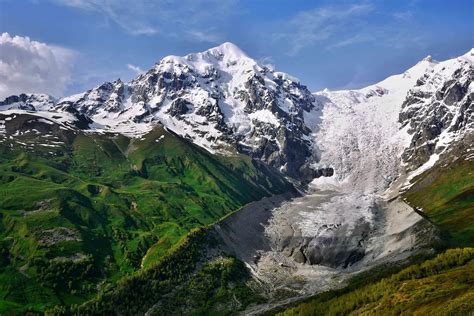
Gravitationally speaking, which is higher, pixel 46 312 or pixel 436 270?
pixel 46 312

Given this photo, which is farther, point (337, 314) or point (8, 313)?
point (8, 313)

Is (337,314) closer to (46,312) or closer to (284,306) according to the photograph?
(284,306)

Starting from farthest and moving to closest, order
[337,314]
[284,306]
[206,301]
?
[206,301] → [284,306] → [337,314]

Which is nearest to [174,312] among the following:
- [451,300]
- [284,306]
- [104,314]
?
[104,314]

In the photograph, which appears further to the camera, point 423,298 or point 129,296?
point 129,296

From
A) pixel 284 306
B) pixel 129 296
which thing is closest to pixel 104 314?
pixel 129 296

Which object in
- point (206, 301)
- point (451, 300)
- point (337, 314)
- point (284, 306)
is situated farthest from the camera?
point (206, 301)

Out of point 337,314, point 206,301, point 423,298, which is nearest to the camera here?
point 423,298

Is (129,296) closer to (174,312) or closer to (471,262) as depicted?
(174,312)

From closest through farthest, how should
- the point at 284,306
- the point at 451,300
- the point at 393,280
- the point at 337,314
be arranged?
the point at 451,300
the point at 337,314
the point at 393,280
the point at 284,306
